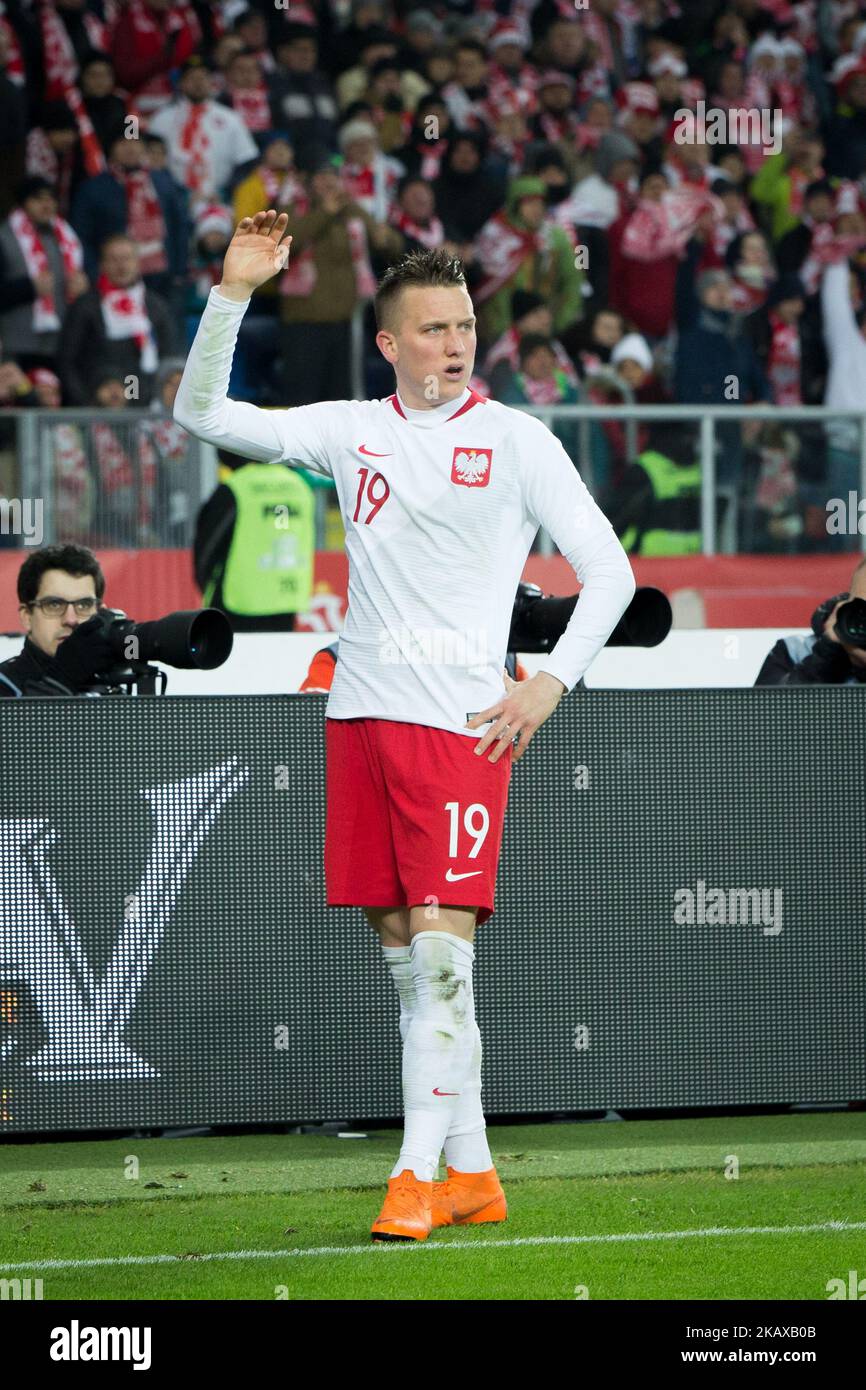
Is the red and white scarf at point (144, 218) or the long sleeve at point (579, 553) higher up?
the red and white scarf at point (144, 218)

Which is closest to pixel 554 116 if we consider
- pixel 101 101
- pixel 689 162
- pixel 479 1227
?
pixel 689 162

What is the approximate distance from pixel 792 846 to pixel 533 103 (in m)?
9.42

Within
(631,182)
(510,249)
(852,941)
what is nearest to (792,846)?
(852,941)

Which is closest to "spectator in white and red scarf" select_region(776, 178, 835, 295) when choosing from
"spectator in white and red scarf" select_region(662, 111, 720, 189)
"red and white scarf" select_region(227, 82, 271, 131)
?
"spectator in white and red scarf" select_region(662, 111, 720, 189)

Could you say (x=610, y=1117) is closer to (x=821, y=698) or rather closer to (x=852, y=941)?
(x=852, y=941)

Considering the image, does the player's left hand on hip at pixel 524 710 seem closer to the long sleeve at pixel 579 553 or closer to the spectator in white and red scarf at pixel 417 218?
the long sleeve at pixel 579 553

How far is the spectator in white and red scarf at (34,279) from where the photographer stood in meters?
11.6

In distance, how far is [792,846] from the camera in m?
5.82

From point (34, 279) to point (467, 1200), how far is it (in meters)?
8.16

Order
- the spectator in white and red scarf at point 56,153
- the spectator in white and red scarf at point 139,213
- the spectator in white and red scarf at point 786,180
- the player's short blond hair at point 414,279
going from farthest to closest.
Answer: the spectator in white and red scarf at point 786,180 < the spectator in white and red scarf at point 56,153 < the spectator in white and red scarf at point 139,213 < the player's short blond hair at point 414,279

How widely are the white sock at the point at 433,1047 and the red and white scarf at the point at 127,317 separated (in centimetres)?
750

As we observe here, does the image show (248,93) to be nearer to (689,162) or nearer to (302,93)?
(302,93)

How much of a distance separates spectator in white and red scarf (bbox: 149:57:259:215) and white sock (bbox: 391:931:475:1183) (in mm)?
9037

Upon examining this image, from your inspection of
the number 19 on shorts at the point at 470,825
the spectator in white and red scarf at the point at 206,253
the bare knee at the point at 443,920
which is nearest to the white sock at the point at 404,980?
the bare knee at the point at 443,920
